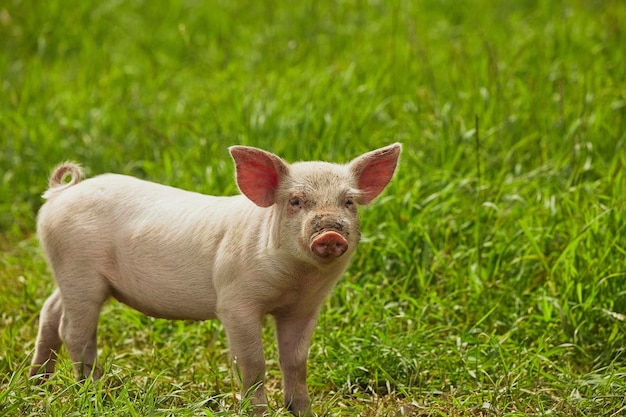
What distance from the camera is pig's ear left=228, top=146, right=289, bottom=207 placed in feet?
14.9

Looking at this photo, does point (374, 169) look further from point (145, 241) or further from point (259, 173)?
point (145, 241)

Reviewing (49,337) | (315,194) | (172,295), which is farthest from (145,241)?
(315,194)

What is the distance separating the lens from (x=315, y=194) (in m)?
4.38

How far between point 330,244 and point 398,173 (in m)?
2.45

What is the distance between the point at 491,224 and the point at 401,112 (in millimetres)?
1526

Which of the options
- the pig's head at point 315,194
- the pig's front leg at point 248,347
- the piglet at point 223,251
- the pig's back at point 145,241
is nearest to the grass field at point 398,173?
the pig's front leg at point 248,347

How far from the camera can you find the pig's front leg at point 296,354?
4754mm

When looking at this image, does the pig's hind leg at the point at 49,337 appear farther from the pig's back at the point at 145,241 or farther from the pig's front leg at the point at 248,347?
the pig's front leg at the point at 248,347

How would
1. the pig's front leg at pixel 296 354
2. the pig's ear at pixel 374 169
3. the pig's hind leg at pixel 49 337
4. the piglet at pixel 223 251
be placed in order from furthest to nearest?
the pig's hind leg at pixel 49 337 < the pig's front leg at pixel 296 354 < the pig's ear at pixel 374 169 < the piglet at pixel 223 251

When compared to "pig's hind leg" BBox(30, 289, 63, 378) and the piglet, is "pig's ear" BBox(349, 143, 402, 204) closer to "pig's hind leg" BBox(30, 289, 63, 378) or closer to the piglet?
the piglet

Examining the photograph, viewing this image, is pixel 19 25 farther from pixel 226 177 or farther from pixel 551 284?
pixel 551 284

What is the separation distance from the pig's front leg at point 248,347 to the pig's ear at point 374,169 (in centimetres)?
64

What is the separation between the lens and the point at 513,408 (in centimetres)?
479

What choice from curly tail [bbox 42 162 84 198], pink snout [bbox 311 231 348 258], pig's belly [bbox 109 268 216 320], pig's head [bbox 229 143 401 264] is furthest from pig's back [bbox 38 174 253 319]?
pink snout [bbox 311 231 348 258]
